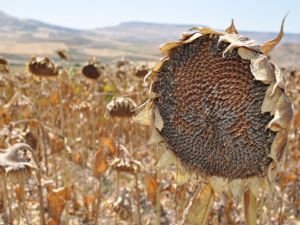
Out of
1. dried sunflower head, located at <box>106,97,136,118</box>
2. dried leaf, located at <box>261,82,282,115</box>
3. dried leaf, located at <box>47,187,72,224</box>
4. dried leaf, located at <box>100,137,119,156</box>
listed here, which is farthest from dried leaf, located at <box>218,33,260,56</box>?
dried leaf, located at <box>100,137,119,156</box>

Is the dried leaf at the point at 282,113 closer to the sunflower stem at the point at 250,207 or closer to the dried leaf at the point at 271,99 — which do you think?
the dried leaf at the point at 271,99

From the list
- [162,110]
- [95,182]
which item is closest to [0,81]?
[95,182]

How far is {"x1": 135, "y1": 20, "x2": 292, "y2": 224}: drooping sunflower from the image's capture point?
138 centimetres

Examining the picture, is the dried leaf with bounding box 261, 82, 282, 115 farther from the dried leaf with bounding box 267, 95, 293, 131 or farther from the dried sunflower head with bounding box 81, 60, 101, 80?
the dried sunflower head with bounding box 81, 60, 101, 80

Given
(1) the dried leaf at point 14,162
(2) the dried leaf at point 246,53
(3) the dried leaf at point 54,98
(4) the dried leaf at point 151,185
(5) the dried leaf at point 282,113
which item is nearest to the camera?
(5) the dried leaf at point 282,113

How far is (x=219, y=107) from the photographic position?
5.00ft

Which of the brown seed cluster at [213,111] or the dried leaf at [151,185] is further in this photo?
the dried leaf at [151,185]

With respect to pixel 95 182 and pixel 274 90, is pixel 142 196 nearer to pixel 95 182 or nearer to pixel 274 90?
pixel 95 182

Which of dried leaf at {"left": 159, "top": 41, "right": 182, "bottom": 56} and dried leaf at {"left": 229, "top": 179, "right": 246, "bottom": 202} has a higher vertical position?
dried leaf at {"left": 159, "top": 41, "right": 182, "bottom": 56}

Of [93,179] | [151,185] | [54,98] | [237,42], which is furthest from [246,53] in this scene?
[54,98]

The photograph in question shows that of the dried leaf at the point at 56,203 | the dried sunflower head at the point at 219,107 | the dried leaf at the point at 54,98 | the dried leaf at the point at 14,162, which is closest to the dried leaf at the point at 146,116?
the dried sunflower head at the point at 219,107

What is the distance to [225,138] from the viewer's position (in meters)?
1.54

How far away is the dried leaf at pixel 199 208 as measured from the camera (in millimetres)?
1578

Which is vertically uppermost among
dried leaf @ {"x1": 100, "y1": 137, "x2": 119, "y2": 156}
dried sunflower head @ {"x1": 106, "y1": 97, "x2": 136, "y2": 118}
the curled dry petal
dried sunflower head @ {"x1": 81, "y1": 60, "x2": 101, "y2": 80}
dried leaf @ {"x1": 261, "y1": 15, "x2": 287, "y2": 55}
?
the curled dry petal
